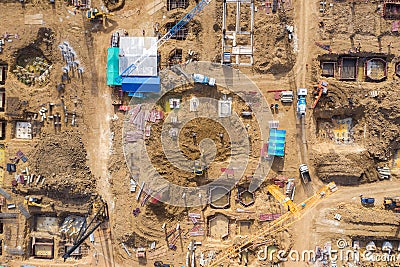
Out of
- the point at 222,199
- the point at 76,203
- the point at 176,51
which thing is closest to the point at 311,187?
the point at 222,199

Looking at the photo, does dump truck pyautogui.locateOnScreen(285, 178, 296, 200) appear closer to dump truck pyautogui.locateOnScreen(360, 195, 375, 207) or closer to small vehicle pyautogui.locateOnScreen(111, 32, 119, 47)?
dump truck pyautogui.locateOnScreen(360, 195, 375, 207)

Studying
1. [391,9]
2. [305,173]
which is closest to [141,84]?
[305,173]

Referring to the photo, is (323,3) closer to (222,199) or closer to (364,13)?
(364,13)

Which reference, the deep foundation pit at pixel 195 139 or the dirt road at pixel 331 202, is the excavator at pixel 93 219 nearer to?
the deep foundation pit at pixel 195 139

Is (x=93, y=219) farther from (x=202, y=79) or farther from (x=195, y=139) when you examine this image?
(x=202, y=79)

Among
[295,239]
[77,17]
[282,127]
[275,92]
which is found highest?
[77,17]

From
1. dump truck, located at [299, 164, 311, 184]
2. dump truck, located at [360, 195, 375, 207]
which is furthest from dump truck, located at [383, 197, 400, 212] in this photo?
dump truck, located at [299, 164, 311, 184]
